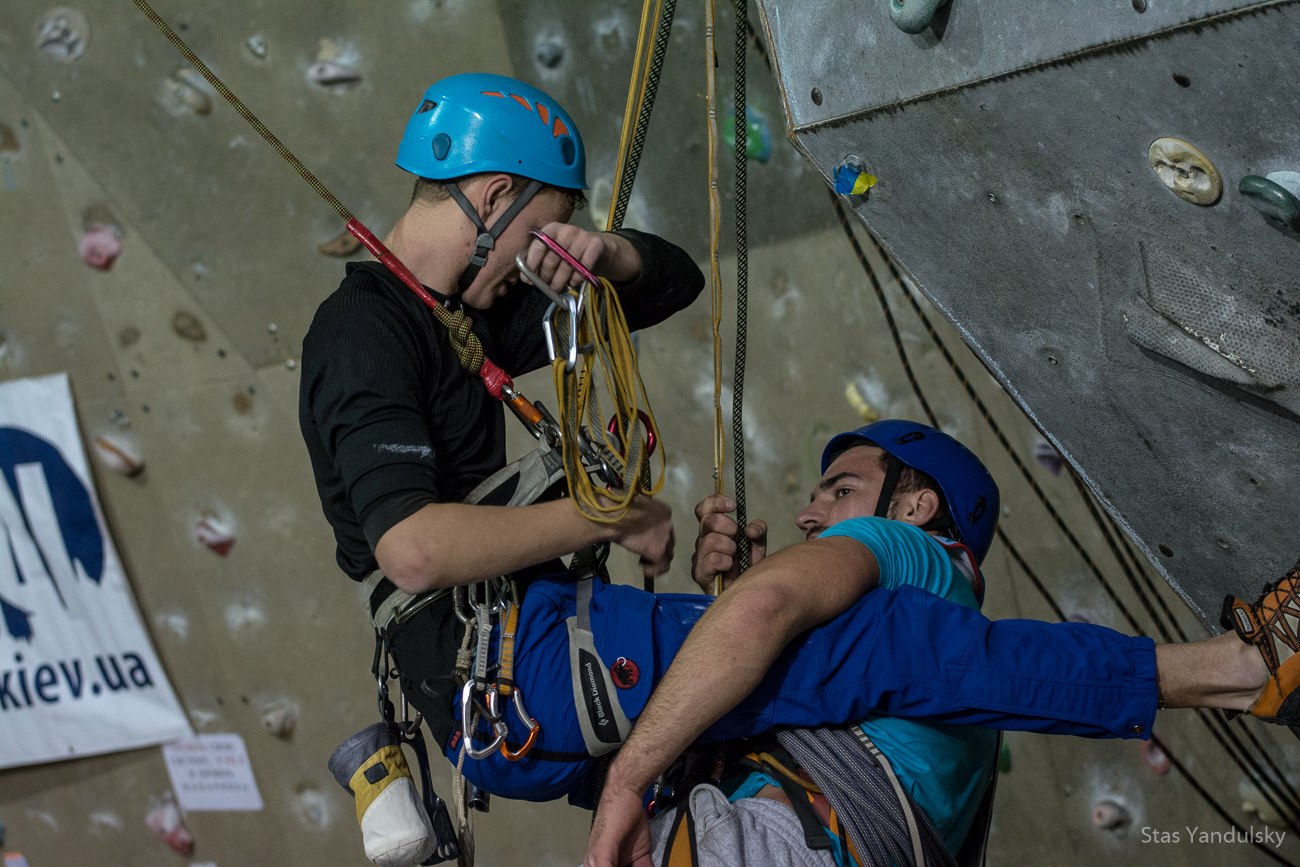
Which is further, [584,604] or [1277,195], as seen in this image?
[584,604]

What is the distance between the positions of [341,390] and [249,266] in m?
2.20

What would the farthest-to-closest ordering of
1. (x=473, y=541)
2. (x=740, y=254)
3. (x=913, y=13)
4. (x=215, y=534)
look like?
(x=215, y=534)
(x=740, y=254)
(x=473, y=541)
(x=913, y=13)

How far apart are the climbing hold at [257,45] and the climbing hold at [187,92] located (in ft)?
0.62

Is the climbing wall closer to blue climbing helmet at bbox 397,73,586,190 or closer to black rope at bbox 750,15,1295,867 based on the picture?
black rope at bbox 750,15,1295,867

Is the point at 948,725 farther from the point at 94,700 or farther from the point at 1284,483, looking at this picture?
the point at 94,700

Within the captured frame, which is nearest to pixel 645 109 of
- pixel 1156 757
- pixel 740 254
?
pixel 740 254

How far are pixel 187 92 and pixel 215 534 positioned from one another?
1.30 m

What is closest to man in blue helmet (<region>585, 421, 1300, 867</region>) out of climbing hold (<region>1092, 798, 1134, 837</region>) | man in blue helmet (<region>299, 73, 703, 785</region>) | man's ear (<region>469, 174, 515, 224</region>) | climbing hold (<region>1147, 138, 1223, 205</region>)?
A: man in blue helmet (<region>299, 73, 703, 785</region>)

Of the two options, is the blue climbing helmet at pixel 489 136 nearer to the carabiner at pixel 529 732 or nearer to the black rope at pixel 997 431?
the carabiner at pixel 529 732

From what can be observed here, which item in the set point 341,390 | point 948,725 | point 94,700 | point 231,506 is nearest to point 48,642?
point 94,700

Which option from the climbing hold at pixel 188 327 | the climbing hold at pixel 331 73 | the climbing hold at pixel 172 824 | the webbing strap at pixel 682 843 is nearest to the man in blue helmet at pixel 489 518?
the webbing strap at pixel 682 843

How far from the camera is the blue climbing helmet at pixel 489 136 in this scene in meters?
1.58

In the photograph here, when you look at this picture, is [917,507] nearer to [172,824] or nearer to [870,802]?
[870,802]

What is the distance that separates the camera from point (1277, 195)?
1035 mm
